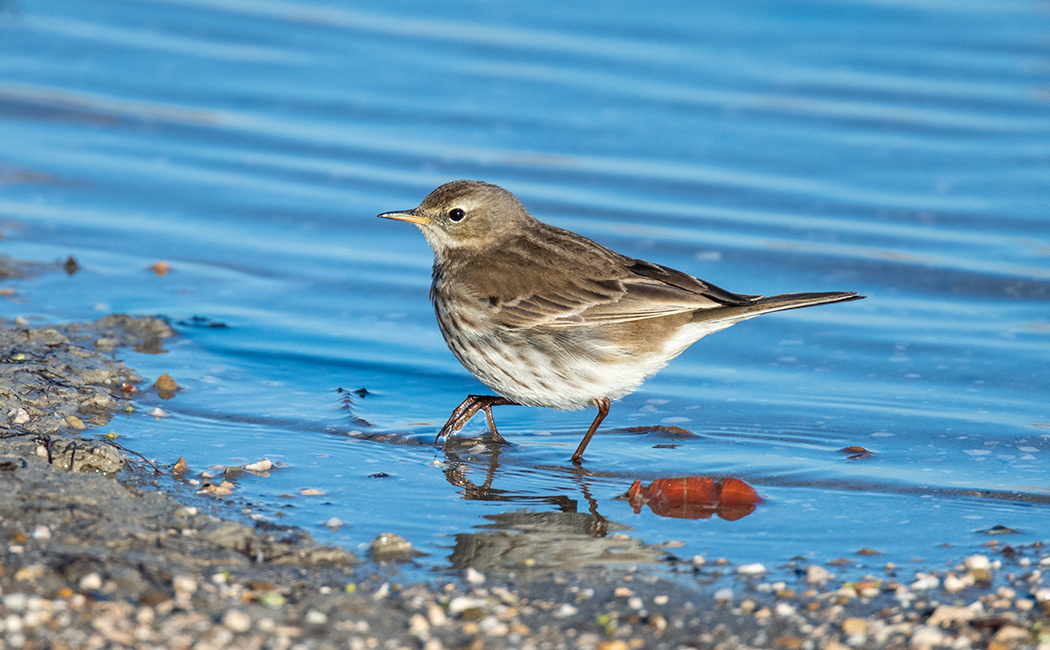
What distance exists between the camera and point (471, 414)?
720 cm

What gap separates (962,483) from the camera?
659 cm

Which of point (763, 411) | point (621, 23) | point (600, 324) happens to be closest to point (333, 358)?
point (600, 324)

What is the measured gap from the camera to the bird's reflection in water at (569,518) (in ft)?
17.7

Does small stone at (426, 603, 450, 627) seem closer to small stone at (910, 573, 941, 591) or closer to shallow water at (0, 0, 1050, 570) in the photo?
shallow water at (0, 0, 1050, 570)

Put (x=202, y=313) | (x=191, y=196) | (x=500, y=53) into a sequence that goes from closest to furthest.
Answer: (x=202, y=313) → (x=191, y=196) → (x=500, y=53)

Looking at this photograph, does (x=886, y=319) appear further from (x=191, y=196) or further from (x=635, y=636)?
(x=191, y=196)

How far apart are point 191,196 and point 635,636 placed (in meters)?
8.55

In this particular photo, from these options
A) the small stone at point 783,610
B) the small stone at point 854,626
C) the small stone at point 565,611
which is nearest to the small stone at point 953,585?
the small stone at point 854,626

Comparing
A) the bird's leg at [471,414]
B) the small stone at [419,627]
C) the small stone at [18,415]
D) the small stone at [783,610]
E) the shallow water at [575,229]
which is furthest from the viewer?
the bird's leg at [471,414]

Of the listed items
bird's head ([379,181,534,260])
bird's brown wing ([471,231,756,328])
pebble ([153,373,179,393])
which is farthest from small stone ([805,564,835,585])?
pebble ([153,373,179,393])

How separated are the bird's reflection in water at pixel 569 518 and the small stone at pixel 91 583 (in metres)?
1.46

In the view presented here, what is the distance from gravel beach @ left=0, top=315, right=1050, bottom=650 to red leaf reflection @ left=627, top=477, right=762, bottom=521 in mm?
732

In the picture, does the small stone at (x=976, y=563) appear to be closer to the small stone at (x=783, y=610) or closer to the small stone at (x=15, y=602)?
the small stone at (x=783, y=610)

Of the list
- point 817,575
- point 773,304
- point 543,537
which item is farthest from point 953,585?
point 773,304
